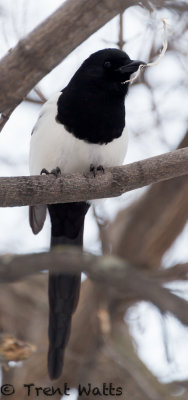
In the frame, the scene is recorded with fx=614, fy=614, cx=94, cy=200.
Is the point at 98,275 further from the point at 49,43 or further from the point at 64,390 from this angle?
the point at 64,390

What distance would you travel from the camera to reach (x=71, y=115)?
10.7ft

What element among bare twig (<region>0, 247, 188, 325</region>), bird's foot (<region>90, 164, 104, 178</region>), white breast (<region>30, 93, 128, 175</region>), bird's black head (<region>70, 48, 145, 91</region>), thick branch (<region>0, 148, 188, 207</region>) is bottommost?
bare twig (<region>0, 247, 188, 325</region>)

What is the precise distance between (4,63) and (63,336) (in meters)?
1.79

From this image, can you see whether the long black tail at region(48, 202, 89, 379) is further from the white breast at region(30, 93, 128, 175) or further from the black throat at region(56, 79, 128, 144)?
the black throat at region(56, 79, 128, 144)

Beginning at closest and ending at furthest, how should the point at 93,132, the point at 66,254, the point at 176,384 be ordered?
the point at 66,254
the point at 93,132
the point at 176,384

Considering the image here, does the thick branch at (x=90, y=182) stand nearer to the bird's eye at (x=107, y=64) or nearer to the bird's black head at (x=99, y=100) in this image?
the bird's black head at (x=99, y=100)

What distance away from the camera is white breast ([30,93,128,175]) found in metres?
3.20

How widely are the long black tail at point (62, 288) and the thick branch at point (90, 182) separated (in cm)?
69

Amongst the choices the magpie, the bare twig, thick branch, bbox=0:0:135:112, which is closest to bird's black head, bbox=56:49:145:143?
the magpie

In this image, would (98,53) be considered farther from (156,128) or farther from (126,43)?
(156,128)

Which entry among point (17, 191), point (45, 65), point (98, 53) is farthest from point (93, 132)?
point (45, 65)

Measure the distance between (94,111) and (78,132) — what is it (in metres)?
0.16

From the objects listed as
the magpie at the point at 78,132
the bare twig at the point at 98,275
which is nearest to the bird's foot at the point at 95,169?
the magpie at the point at 78,132

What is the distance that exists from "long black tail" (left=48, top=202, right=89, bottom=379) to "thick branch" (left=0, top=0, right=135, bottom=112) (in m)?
1.42
